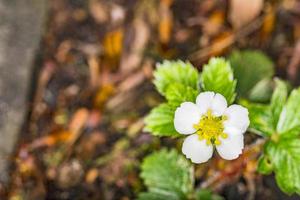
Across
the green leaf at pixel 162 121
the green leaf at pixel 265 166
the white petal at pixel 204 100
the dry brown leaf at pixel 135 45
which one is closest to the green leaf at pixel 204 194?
the green leaf at pixel 265 166

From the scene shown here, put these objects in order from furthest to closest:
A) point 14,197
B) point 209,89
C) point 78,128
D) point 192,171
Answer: point 78,128, point 14,197, point 192,171, point 209,89

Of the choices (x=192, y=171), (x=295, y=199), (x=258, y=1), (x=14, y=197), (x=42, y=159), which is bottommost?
(x=295, y=199)

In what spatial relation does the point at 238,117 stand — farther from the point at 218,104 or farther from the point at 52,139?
the point at 52,139

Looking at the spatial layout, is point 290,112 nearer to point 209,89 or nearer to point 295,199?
point 209,89

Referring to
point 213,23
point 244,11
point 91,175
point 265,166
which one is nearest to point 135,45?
point 213,23

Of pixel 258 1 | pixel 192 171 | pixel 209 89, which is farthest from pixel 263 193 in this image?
pixel 258 1

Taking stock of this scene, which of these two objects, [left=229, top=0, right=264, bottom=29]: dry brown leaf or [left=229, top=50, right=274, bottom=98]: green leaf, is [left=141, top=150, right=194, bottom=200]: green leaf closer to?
[left=229, top=50, right=274, bottom=98]: green leaf
